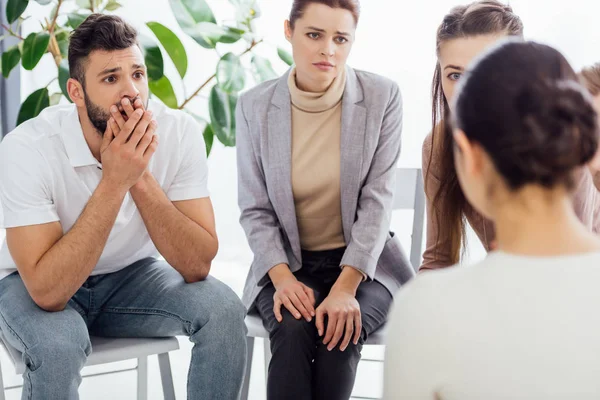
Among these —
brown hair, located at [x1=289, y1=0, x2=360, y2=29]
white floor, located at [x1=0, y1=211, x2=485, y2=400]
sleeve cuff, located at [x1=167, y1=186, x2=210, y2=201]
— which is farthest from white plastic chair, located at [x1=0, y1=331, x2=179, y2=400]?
brown hair, located at [x1=289, y1=0, x2=360, y2=29]

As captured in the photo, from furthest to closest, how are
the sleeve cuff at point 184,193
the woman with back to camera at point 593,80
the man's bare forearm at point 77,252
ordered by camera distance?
the sleeve cuff at point 184,193 < the man's bare forearm at point 77,252 < the woman with back to camera at point 593,80

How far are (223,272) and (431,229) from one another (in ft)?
7.13

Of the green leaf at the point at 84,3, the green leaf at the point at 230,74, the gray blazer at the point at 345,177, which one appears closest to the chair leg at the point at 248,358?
the gray blazer at the point at 345,177

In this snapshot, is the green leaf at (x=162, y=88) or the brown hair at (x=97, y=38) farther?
the green leaf at (x=162, y=88)

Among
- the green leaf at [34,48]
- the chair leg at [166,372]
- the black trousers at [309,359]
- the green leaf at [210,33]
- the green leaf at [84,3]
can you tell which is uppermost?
the green leaf at [84,3]

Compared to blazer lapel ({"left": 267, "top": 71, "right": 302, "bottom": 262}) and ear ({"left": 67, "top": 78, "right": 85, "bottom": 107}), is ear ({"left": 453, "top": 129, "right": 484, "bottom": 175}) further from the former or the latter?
ear ({"left": 67, "top": 78, "right": 85, "bottom": 107})

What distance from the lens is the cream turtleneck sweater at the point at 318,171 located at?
200 centimetres

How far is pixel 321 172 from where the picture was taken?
6.56 ft

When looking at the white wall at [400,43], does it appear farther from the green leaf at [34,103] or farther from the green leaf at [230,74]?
the green leaf at [34,103]

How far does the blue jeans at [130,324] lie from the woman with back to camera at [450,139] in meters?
0.51

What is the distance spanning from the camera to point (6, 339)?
5.60 ft

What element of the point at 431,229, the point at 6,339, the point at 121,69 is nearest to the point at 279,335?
the point at 431,229

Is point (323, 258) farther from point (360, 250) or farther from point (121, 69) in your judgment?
point (121, 69)

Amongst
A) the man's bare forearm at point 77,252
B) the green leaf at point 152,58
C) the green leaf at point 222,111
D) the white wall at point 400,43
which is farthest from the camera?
the white wall at point 400,43
